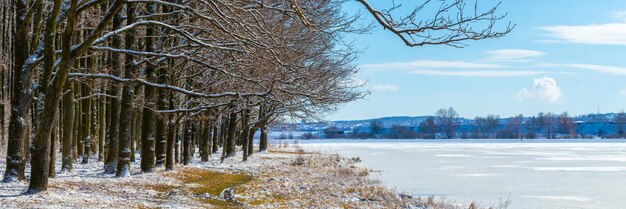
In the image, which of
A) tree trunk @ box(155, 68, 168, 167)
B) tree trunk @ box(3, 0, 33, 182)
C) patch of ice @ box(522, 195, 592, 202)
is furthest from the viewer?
patch of ice @ box(522, 195, 592, 202)

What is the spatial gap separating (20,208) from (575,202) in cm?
1709

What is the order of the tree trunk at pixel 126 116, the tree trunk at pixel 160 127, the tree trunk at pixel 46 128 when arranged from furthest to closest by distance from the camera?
the tree trunk at pixel 160 127 → the tree trunk at pixel 126 116 → the tree trunk at pixel 46 128

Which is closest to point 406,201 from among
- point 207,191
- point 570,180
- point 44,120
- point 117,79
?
point 207,191

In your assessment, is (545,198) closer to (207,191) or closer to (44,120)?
(207,191)

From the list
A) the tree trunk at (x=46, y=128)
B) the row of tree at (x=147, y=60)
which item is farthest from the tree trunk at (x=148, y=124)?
the tree trunk at (x=46, y=128)

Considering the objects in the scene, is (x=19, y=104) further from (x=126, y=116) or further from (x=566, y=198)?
(x=566, y=198)

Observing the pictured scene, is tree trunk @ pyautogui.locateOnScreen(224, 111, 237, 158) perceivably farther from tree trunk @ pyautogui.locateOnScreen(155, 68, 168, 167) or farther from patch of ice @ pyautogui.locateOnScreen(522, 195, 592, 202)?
patch of ice @ pyautogui.locateOnScreen(522, 195, 592, 202)

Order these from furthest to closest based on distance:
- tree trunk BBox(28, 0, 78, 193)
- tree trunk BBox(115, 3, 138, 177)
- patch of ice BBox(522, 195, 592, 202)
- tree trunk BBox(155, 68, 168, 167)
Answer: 1. patch of ice BBox(522, 195, 592, 202)
2. tree trunk BBox(155, 68, 168, 167)
3. tree trunk BBox(115, 3, 138, 177)
4. tree trunk BBox(28, 0, 78, 193)

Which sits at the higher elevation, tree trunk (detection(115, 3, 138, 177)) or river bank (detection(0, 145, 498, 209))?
tree trunk (detection(115, 3, 138, 177))

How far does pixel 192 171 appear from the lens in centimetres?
2428

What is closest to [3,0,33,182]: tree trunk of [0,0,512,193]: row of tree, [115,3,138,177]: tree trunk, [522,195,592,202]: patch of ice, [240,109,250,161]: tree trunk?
[0,0,512,193]: row of tree

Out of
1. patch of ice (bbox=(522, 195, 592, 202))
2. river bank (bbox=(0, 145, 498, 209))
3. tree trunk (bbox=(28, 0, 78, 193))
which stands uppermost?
tree trunk (bbox=(28, 0, 78, 193))

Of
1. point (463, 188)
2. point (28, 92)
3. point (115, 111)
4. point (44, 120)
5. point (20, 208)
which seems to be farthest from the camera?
point (463, 188)

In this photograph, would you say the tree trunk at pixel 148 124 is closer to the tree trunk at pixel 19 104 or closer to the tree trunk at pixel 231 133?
the tree trunk at pixel 19 104
